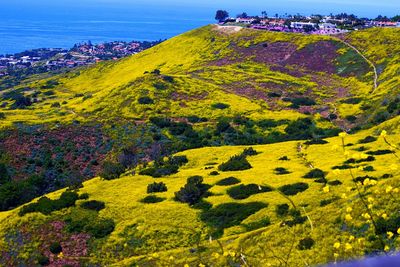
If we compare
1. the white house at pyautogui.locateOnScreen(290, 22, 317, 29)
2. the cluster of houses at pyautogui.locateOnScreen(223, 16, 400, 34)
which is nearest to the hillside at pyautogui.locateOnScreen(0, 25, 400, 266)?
the cluster of houses at pyautogui.locateOnScreen(223, 16, 400, 34)

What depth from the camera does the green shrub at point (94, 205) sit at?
3538cm

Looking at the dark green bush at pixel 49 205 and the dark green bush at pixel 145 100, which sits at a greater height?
the dark green bush at pixel 145 100

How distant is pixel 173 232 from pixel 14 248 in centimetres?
1065

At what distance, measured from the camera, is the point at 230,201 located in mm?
33562

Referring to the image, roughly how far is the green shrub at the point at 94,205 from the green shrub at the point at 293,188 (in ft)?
43.0

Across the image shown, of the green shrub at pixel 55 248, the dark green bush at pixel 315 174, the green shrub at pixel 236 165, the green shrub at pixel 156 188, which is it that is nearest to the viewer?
the green shrub at pixel 55 248

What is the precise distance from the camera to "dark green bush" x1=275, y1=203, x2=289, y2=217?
93.9 feet

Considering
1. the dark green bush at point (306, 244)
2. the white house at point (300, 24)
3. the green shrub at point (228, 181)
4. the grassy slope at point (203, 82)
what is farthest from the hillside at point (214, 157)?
the white house at point (300, 24)

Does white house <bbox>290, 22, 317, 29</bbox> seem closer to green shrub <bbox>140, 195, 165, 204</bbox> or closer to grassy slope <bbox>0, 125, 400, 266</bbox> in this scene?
grassy slope <bbox>0, 125, 400, 266</bbox>

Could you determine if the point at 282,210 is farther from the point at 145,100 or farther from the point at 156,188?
the point at 145,100

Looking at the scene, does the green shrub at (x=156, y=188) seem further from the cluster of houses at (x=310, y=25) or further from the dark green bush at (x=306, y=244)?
the cluster of houses at (x=310, y=25)

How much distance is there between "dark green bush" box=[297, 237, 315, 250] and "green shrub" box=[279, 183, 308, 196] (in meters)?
11.5

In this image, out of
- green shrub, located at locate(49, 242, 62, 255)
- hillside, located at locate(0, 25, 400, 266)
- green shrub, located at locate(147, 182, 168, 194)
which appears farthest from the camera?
green shrub, located at locate(147, 182, 168, 194)

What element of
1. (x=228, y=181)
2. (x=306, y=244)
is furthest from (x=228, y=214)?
(x=306, y=244)
